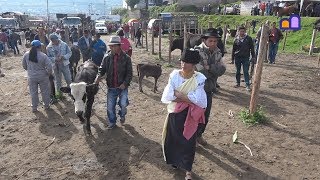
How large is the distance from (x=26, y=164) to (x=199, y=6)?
48.6m

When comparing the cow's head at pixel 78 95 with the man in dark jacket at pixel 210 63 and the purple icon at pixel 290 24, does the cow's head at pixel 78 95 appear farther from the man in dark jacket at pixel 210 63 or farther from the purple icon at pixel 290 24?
the purple icon at pixel 290 24

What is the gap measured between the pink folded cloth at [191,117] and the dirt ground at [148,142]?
3.14 ft

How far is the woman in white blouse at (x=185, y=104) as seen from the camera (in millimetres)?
4387

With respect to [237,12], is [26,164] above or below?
below

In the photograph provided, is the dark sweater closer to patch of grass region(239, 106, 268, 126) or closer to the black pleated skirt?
patch of grass region(239, 106, 268, 126)

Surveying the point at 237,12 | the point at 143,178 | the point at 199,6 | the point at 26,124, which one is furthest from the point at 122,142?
the point at 199,6

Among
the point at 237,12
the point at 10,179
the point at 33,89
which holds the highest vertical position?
the point at 237,12

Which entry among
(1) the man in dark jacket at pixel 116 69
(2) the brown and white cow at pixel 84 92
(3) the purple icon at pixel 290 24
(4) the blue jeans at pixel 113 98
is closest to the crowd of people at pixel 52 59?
(2) the brown and white cow at pixel 84 92

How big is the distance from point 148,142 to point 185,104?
7.19 feet

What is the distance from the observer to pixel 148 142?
21.2 ft

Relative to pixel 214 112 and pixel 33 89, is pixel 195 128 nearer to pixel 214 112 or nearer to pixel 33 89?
pixel 214 112

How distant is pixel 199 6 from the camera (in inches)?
2028

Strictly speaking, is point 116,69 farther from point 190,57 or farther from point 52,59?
point 52,59

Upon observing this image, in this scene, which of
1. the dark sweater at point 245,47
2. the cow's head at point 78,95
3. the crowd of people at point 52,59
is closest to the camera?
the cow's head at point 78,95
